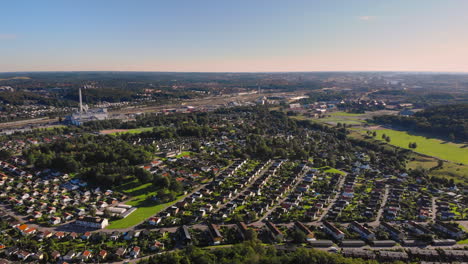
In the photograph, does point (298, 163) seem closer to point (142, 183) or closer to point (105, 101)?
point (142, 183)

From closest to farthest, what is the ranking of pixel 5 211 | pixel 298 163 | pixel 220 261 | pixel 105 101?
pixel 220 261
pixel 5 211
pixel 298 163
pixel 105 101

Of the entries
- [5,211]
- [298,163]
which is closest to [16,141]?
[5,211]

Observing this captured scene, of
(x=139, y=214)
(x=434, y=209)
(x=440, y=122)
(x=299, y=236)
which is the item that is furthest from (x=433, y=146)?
(x=139, y=214)

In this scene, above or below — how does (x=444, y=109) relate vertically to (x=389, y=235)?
above

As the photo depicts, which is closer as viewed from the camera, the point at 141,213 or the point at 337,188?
the point at 141,213

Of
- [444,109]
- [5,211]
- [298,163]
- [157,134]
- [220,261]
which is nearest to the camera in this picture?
[220,261]

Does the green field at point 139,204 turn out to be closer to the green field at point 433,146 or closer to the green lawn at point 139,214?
the green lawn at point 139,214
